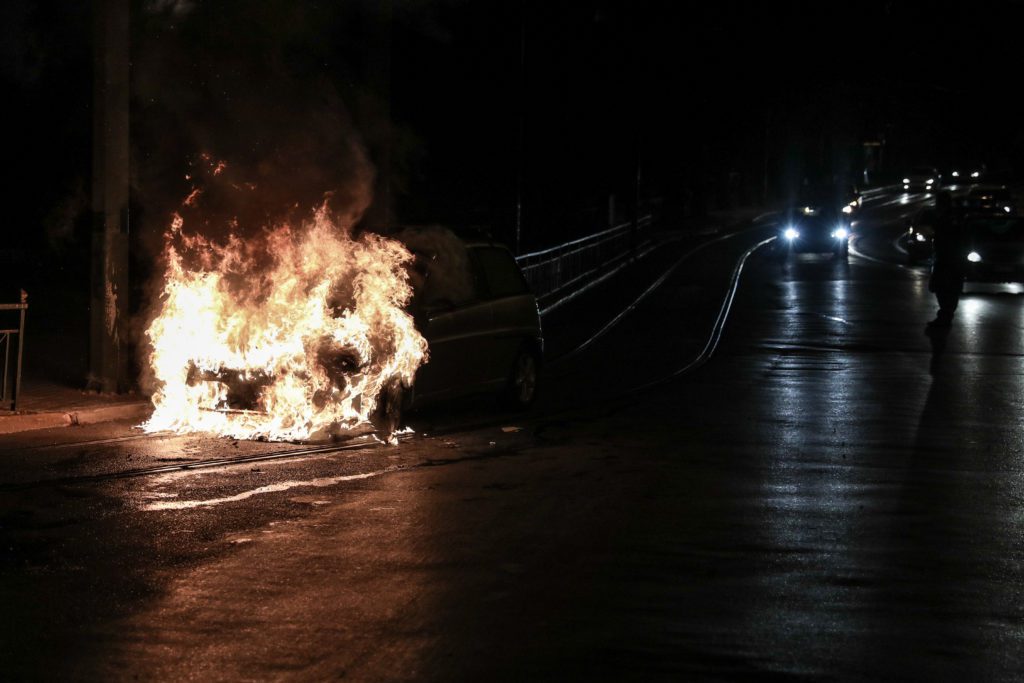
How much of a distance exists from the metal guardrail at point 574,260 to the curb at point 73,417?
9.35m

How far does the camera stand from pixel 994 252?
105ft

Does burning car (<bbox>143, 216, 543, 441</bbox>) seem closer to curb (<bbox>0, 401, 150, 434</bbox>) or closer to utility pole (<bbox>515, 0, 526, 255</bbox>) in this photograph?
curb (<bbox>0, 401, 150, 434</bbox>)

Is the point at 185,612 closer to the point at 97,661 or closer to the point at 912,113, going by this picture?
the point at 97,661

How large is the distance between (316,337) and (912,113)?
128m

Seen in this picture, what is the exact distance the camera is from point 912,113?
132 metres

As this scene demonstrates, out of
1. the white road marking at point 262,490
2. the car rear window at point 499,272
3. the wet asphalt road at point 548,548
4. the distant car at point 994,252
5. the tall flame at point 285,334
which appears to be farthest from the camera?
the distant car at point 994,252

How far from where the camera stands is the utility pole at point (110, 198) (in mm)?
14000

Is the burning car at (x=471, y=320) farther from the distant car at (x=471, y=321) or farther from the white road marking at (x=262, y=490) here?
the white road marking at (x=262, y=490)

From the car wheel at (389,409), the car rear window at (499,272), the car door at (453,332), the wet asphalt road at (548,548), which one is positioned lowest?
the wet asphalt road at (548,548)

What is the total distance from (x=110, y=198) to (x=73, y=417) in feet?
8.18

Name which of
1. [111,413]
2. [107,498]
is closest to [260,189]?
[111,413]

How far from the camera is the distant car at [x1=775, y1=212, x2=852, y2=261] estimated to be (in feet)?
150

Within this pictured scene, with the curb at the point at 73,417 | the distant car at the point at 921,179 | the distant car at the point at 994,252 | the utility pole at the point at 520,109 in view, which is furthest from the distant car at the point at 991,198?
the curb at the point at 73,417

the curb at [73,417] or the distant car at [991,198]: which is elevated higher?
the distant car at [991,198]
